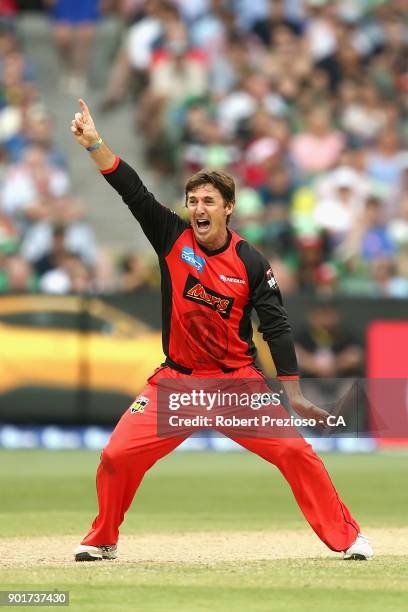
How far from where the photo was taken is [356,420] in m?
8.68

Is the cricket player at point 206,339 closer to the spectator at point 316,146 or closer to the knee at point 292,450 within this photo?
the knee at point 292,450

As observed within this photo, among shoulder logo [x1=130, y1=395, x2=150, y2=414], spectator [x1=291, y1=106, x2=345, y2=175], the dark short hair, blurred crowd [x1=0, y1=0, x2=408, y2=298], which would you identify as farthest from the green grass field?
spectator [x1=291, y1=106, x2=345, y2=175]

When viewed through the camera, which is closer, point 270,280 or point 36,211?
point 270,280

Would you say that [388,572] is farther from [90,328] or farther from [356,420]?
[90,328]

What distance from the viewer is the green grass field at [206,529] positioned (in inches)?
291

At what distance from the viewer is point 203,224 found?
8.46 metres

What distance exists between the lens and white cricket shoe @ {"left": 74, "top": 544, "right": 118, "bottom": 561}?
337 inches

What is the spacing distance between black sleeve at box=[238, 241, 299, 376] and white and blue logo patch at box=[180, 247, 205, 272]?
236 millimetres

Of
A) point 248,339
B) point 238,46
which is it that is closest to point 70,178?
point 238,46

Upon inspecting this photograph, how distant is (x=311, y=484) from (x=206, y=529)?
8.58 ft

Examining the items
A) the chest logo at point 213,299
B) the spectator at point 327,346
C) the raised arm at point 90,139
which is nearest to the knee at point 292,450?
the chest logo at point 213,299

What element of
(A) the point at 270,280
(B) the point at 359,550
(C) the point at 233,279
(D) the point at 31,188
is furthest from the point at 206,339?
(D) the point at 31,188

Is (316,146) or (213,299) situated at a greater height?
(316,146)

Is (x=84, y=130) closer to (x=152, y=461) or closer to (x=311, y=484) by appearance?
(x=152, y=461)
